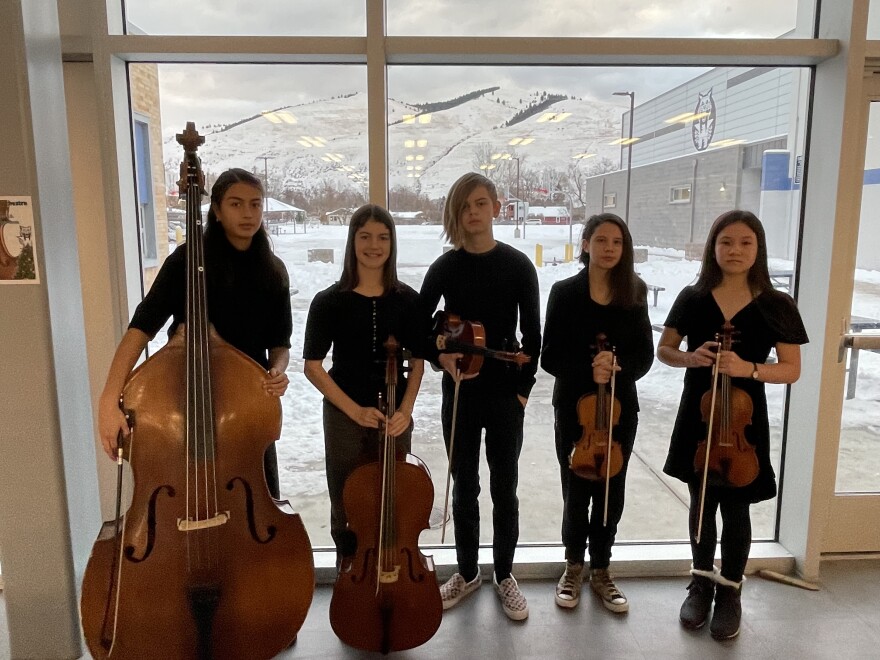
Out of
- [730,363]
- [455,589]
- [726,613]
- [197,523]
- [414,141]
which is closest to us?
[197,523]

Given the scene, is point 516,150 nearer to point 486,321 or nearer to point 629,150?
point 629,150

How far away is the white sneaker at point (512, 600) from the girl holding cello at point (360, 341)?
0.68 metres

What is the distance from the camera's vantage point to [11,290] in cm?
191

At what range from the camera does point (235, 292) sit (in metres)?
1.93

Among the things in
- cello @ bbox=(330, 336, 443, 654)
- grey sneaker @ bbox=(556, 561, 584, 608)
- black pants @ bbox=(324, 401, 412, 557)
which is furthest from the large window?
grey sneaker @ bbox=(556, 561, 584, 608)

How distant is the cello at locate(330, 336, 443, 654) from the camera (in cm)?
187

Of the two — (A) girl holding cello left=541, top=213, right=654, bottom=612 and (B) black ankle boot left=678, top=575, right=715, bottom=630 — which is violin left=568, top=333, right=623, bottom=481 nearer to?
(A) girl holding cello left=541, top=213, right=654, bottom=612

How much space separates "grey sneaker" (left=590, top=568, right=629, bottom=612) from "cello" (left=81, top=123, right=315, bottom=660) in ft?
4.16

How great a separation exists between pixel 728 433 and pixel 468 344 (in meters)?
0.89

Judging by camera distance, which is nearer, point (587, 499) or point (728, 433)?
point (728, 433)

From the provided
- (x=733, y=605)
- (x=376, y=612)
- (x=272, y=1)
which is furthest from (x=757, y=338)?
(x=272, y=1)

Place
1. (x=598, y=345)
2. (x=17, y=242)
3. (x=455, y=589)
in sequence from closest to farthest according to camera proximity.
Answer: (x=17, y=242) < (x=598, y=345) < (x=455, y=589)

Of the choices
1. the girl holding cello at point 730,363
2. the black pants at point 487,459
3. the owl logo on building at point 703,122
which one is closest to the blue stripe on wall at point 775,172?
the owl logo on building at point 703,122

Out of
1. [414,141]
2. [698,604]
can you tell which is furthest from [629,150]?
[698,604]
